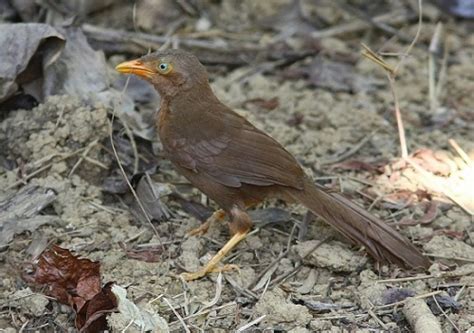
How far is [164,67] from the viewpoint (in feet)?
16.6

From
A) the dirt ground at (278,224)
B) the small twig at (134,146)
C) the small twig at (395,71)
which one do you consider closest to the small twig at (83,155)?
the dirt ground at (278,224)

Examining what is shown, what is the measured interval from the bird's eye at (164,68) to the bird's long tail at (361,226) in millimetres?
1057

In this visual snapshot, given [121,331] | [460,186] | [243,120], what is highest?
[243,120]

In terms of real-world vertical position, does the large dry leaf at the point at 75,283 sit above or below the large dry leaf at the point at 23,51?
below

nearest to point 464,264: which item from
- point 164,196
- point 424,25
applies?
point 164,196

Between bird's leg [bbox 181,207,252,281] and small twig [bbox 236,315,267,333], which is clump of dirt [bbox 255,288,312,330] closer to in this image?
small twig [bbox 236,315,267,333]

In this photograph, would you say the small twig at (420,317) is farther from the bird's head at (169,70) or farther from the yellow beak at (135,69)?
the yellow beak at (135,69)

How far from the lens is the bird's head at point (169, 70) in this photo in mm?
5070

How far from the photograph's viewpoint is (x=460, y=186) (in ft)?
17.6

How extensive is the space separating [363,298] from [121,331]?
1290mm

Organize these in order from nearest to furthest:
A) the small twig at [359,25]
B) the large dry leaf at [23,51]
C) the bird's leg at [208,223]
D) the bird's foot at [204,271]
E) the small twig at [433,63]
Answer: the bird's foot at [204,271] → the bird's leg at [208,223] → the large dry leaf at [23,51] → the small twig at [433,63] → the small twig at [359,25]

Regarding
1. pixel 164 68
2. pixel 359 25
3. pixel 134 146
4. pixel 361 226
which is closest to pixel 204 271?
pixel 361 226

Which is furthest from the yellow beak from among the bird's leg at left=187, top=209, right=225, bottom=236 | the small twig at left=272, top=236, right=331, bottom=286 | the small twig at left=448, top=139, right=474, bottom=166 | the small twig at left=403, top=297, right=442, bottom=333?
the small twig at left=448, top=139, right=474, bottom=166

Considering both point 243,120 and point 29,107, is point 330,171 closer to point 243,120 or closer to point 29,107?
point 243,120
